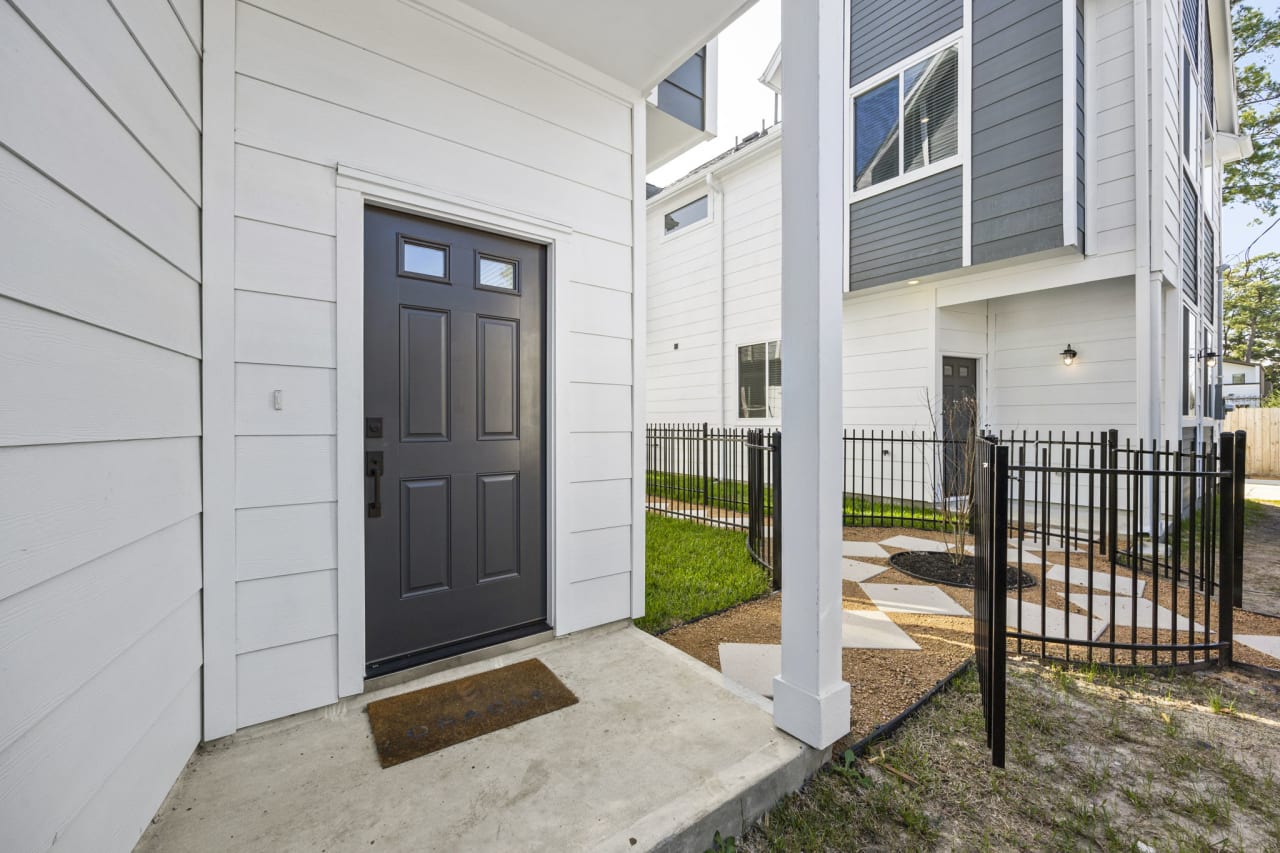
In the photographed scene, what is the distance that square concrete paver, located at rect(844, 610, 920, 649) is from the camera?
2.81 meters

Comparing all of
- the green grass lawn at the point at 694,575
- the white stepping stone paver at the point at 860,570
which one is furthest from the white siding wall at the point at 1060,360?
the green grass lawn at the point at 694,575

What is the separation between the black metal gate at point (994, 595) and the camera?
1.85m

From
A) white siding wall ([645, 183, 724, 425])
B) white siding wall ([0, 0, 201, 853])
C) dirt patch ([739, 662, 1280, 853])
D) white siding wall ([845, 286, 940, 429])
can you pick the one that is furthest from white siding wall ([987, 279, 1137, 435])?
white siding wall ([0, 0, 201, 853])

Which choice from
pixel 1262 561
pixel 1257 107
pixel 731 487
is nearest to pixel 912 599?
pixel 731 487

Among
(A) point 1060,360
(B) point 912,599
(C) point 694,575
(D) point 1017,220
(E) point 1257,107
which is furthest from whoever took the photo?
(E) point 1257,107

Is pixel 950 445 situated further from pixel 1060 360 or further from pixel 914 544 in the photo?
pixel 914 544

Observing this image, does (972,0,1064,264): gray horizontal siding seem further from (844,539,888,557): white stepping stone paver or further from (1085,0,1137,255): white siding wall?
(844,539,888,557): white stepping stone paver

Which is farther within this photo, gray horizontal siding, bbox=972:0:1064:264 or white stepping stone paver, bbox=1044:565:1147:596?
gray horizontal siding, bbox=972:0:1064:264

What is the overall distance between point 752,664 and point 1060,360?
5.78 meters

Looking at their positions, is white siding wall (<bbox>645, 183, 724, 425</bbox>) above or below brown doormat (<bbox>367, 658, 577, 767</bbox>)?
above

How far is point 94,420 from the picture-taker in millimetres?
1202

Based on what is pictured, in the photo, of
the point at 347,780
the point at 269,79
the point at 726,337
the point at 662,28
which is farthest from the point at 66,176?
the point at 726,337

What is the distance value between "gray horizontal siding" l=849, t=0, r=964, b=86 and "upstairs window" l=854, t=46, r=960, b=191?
21 centimetres

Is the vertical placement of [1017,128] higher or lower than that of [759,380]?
higher
